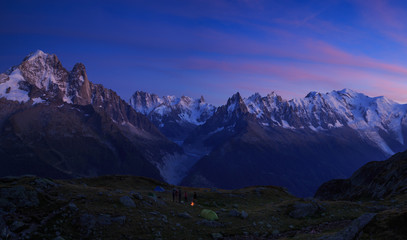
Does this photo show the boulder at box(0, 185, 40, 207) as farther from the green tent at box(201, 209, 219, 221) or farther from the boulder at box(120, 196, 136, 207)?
the green tent at box(201, 209, 219, 221)

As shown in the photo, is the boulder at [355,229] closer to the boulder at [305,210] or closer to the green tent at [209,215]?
the green tent at [209,215]

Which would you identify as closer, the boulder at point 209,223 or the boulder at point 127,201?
the boulder at point 209,223

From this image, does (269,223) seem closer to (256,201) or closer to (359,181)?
(256,201)

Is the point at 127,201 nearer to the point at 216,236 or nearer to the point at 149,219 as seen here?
the point at 149,219

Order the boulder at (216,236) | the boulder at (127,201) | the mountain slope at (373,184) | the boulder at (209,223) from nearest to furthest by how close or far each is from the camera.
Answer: the boulder at (216,236), the boulder at (209,223), the boulder at (127,201), the mountain slope at (373,184)

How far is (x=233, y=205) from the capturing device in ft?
196

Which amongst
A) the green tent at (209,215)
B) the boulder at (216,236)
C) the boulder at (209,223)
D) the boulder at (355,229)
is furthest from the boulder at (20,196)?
the boulder at (355,229)

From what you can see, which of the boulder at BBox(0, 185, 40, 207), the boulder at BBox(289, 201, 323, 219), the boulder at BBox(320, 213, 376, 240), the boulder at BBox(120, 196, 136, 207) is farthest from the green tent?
the boulder at BBox(0, 185, 40, 207)

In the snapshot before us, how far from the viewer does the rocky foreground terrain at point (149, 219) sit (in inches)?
945

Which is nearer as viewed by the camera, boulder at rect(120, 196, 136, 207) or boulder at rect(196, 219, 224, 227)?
boulder at rect(196, 219, 224, 227)

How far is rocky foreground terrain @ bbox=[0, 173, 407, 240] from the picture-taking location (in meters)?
24.0

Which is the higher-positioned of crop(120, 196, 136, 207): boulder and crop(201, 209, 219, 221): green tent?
crop(120, 196, 136, 207): boulder

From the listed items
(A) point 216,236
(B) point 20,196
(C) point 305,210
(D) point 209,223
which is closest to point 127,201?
(D) point 209,223

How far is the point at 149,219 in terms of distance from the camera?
119 ft
